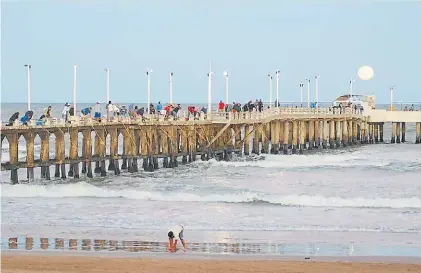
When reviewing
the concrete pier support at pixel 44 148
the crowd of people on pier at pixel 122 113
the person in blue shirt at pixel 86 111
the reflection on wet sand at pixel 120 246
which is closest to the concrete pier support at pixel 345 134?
the crowd of people on pier at pixel 122 113

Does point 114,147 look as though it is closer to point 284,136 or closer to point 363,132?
point 284,136

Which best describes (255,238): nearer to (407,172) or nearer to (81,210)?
(81,210)

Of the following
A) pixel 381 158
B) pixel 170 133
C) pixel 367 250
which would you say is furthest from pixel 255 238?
pixel 381 158

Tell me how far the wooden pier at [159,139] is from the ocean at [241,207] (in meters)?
0.89

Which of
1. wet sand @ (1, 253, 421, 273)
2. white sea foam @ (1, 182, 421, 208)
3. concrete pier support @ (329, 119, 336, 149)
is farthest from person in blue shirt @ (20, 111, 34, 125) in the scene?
concrete pier support @ (329, 119, 336, 149)

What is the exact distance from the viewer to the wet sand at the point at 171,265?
20.1 meters

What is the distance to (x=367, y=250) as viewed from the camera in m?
23.7

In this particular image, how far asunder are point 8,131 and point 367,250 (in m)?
18.5

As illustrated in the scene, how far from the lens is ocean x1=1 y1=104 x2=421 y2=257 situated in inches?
1017

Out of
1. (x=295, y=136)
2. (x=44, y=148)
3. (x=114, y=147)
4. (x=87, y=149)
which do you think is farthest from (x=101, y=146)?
(x=295, y=136)

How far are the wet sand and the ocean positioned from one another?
179 centimetres

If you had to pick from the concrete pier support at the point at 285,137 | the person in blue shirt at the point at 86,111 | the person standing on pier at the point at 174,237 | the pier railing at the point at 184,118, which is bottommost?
the person standing on pier at the point at 174,237

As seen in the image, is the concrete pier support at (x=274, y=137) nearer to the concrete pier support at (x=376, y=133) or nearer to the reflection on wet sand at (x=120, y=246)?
the concrete pier support at (x=376, y=133)

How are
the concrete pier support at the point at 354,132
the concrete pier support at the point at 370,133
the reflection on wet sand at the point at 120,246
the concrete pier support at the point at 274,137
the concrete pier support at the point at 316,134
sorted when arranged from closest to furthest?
the reflection on wet sand at the point at 120,246 < the concrete pier support at the point at 274,137 < the concrete pier support at the point at 316,134 < the concrete pier support at the point at 354,132 < the concrete pier support at the point at 370,133
